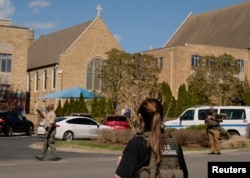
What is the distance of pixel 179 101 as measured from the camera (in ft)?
182

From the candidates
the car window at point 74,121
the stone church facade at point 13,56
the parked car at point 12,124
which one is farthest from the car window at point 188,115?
the stone church facade at point 13,56

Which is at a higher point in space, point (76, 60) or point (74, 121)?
point (76, 60)

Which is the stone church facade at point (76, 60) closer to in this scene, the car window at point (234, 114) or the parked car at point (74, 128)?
the parked car at point (74, 128)

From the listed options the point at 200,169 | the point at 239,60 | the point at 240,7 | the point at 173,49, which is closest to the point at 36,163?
the point at 200,169

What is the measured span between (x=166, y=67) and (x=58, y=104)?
12.7m

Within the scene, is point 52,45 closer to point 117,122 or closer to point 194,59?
point 194,59

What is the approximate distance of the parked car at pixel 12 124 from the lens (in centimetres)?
3533

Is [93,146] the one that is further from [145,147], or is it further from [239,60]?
[239,60]

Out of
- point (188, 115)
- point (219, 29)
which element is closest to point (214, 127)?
point (188, 115)

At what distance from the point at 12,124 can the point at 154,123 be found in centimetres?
3238

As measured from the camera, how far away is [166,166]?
188 inches

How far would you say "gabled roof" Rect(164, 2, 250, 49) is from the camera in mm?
71938

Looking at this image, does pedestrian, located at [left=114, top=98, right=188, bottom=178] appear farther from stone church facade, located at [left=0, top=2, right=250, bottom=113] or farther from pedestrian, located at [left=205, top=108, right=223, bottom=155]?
stone church facade, located at [left=0, top=2, right=250, bottom=113]

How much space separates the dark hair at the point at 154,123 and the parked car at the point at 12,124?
103 feet
